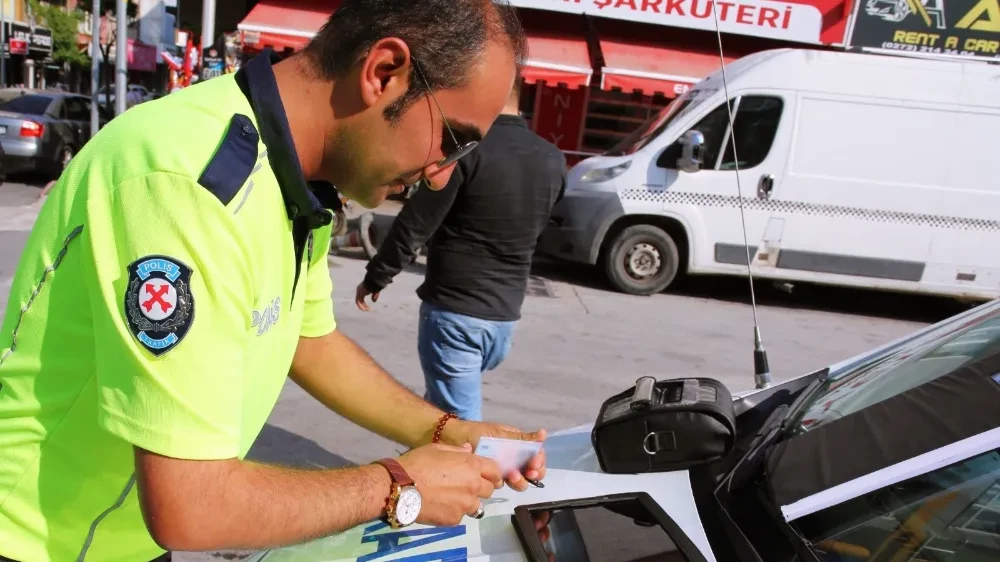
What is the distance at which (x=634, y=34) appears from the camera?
13383mm

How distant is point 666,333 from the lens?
7.22 meters

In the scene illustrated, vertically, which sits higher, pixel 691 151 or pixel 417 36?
pixel 417 36

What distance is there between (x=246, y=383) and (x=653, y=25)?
13.2 meters

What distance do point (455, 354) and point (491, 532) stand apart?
1522 mm

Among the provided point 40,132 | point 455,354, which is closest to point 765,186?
point 455,354

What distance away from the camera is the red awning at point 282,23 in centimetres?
1197

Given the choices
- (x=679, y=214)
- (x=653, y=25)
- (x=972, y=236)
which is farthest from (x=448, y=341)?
(x=653, y=25)

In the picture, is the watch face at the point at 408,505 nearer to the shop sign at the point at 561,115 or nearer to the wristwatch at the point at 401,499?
the wristwatch at the point at 401,499

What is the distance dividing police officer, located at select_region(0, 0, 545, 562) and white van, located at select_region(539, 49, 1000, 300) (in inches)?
272

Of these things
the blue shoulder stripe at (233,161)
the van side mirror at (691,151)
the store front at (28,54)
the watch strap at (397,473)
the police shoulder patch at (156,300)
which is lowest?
the store front at (28,54)

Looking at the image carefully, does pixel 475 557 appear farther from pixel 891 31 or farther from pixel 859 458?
pixel 891 31

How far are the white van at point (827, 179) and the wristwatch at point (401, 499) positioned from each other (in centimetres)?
697

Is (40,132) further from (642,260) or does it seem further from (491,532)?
(491,532)

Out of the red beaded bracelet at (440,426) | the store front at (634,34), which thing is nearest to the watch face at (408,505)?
the red beaded bracelet at (440,426)
